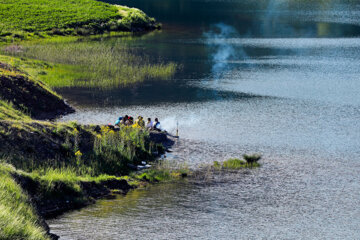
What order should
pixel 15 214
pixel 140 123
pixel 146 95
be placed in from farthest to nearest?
1. pixel 146 95
2. pixel 140 123
3. pixel 15 214

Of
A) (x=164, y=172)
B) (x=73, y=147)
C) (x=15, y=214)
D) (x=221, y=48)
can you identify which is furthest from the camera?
(x=221, y=48)

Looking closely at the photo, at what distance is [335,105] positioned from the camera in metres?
64.4

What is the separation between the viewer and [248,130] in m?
53.9

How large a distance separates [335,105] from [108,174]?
31864 mm

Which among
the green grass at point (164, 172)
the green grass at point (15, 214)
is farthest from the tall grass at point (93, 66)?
the green grass at point (15, 214)

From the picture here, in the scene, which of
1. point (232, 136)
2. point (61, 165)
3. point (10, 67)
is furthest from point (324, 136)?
point (10, 67)

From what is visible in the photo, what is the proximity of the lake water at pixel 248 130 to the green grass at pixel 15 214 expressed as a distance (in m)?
2.68

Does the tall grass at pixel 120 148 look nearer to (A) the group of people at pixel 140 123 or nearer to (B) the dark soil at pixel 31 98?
(A) the group of people at pixel 140 123

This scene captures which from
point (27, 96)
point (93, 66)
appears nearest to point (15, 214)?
point (27, 96)

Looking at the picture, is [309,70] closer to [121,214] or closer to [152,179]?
[152,179]

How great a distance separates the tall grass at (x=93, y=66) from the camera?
75694 millimetres

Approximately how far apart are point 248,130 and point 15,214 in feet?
102

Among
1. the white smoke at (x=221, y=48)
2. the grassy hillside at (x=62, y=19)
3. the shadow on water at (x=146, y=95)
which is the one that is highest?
the grassy hillside at (x=62, y=19)

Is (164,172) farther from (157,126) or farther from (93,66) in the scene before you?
(93,66)
